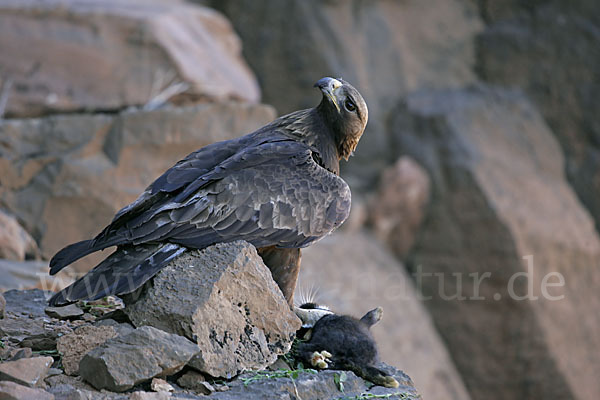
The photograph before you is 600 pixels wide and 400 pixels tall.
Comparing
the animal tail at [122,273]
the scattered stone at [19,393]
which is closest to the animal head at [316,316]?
the animal tail at [122,273]

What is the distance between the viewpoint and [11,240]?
17.0 ft

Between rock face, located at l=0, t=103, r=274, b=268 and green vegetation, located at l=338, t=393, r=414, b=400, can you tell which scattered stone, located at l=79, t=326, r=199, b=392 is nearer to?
green vegetation, located at l=338, t=393, r=414, b=400

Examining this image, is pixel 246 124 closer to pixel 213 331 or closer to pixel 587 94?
pixel 213 331

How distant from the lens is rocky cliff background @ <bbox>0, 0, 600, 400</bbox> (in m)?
6.99

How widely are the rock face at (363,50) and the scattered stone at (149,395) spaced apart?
7.34 meters

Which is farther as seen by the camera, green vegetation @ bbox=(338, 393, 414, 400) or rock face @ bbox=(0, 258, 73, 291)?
rock face @ bbox=(0, 258, 73, 291)

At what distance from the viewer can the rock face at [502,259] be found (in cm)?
912

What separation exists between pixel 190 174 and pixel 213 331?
2.81ft

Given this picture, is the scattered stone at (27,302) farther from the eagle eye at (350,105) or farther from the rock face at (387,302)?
the rock face at (387,302)

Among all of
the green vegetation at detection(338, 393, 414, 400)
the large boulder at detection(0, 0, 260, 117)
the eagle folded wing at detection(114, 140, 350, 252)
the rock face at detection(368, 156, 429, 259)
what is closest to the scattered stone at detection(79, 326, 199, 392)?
the eagle folded wing at detection(114, 140, 350, 252)

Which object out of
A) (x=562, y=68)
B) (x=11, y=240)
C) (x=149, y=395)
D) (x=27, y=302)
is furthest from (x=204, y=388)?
(x=562, y=68)

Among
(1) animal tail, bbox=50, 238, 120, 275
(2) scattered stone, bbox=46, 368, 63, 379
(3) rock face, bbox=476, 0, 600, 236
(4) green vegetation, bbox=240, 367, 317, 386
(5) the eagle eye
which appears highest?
(5) the eagle eye

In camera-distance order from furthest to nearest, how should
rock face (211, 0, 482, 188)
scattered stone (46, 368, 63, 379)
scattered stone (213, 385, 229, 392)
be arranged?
rock face (211, 0, 482, 188) → scattered stone (213, 385, 229, 392) → scattered stone (46, 368, 63, 379)

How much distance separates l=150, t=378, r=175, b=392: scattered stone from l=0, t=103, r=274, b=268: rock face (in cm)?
305
